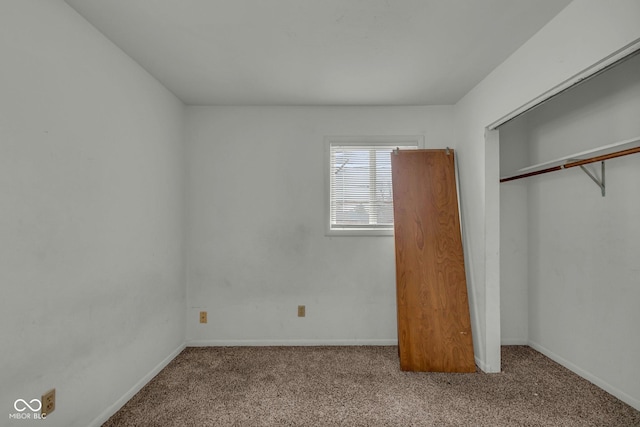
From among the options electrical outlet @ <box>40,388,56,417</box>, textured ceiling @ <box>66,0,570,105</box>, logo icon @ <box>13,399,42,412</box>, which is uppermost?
textured ceiling @ <box>66,0,570,105</box>

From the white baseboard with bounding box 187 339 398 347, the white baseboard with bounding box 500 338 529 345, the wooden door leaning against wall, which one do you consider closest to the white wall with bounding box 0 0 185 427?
the white baseboard with bounding box 187 339 398 347

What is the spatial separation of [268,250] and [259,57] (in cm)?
178

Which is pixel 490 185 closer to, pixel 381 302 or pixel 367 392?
pixel 381 302

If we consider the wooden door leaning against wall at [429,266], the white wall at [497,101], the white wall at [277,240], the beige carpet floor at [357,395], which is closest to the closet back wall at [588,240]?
the beige carpet floor at [357,395]

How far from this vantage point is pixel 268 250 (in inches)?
123

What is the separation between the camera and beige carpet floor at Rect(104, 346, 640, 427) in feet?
6.33

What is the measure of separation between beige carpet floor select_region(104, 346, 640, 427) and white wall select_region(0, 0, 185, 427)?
359 mm

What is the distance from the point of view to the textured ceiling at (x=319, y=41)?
5.57ft

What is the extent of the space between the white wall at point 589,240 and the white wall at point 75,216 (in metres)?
3.50

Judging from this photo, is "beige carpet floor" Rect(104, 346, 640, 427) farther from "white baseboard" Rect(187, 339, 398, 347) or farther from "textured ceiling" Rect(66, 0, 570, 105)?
"textured ceiling" Rect(66, 0, 570, 105)

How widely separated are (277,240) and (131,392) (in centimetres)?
167

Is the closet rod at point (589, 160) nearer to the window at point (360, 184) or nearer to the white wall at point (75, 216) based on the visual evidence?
the window at point (360, 184)

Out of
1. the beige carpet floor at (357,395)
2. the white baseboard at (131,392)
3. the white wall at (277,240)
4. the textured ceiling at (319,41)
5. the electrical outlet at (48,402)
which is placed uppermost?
the textured ceiling at (319,41)

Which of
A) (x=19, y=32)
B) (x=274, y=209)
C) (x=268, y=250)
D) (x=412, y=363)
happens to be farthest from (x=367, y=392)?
(x=19, y=32)
